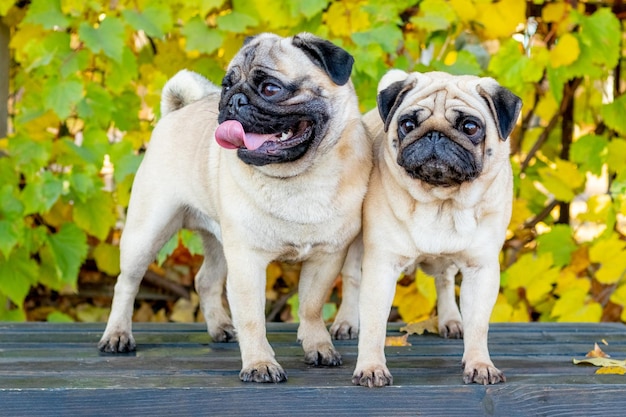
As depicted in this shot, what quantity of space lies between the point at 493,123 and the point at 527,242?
2967 mm

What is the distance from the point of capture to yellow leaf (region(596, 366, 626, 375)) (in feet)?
11.5

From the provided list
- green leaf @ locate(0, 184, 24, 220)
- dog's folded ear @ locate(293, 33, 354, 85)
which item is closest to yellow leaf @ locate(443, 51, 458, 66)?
dog's folded ear @ locate(293, 33, 354, 85)

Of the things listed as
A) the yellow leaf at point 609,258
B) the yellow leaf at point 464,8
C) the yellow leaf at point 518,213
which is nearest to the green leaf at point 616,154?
the yellow leaf at point 609,258

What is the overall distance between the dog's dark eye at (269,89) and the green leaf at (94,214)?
95.9 inches

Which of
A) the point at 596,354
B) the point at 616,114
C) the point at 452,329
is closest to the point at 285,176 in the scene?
the point at 452,329

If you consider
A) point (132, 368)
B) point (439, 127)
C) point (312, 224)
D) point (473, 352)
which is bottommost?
point (132, 368)

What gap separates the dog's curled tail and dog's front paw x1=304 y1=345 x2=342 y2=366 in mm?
1411

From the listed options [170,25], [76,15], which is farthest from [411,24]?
[76,15]

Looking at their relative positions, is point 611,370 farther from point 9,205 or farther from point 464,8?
point 9,205

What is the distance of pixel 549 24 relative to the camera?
5.59 m

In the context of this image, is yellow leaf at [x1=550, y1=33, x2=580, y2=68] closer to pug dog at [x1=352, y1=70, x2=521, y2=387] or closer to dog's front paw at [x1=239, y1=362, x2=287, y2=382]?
pug dog at [x1=352, y1=70, x2=521, y2=387]

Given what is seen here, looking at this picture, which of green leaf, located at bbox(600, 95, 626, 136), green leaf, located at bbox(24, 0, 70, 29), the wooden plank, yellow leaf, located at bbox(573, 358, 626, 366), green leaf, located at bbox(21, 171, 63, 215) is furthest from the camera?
green leaf, located at bbox(600, 95, 626, 136)

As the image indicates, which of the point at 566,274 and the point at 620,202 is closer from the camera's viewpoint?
the point at 620,202

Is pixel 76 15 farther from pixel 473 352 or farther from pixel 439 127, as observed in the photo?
pixel 473 352
